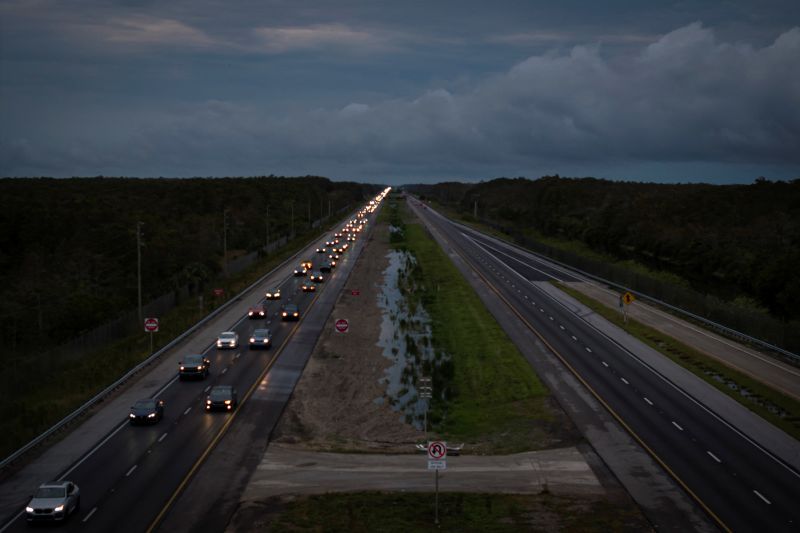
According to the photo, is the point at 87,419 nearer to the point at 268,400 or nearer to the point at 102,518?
the point at 268,400

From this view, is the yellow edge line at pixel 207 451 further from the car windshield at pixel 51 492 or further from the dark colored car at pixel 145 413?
the dark colored car at pixel 145 413

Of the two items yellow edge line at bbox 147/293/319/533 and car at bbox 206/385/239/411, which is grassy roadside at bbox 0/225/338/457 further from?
yellow edge line at bbox 147/293/319/533

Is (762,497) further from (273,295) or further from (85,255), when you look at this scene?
(85,255)

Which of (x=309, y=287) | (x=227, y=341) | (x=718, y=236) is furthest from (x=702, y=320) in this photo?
(x=718, y=236)

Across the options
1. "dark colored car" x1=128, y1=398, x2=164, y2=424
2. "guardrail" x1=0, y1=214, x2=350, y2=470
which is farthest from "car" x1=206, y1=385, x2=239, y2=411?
"guardrail" x1=0, y1=214, x2=350, y2=470

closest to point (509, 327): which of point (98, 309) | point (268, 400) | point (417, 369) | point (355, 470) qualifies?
point (417, 369)

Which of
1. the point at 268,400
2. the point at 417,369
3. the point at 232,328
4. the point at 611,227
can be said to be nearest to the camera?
the point at 268,400

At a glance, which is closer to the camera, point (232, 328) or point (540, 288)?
point (232, 328)
